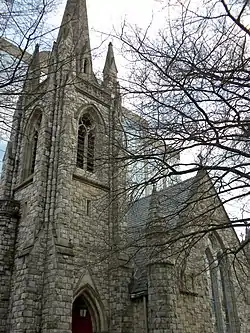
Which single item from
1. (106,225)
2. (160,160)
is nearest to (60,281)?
(106,225)

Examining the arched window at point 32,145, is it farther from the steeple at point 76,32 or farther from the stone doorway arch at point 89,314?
the stone doorway arch at point 89,314

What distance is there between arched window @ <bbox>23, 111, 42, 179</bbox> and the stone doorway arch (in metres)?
6.11

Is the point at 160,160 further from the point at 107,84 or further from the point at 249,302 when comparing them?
the point at 107,84

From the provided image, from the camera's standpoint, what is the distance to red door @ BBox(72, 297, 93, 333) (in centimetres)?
1398

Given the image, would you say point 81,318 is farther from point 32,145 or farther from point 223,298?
point 32,145

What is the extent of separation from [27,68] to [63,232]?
843 centimetres

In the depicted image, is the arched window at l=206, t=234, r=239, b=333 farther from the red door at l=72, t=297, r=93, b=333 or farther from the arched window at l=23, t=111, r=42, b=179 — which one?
the arched window at l=23, t=111, r=42, b=179

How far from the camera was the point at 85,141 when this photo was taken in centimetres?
1733

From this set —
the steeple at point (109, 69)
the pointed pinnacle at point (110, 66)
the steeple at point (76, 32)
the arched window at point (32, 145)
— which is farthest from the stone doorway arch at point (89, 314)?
the pointed pinnacle at point (110, 66)

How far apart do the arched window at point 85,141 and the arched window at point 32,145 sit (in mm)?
2083

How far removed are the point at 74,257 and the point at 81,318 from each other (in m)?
2.36

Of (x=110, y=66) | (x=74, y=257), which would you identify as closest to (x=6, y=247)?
(x=74, y=257)

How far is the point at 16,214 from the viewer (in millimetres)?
15430

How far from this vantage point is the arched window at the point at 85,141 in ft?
55.0
